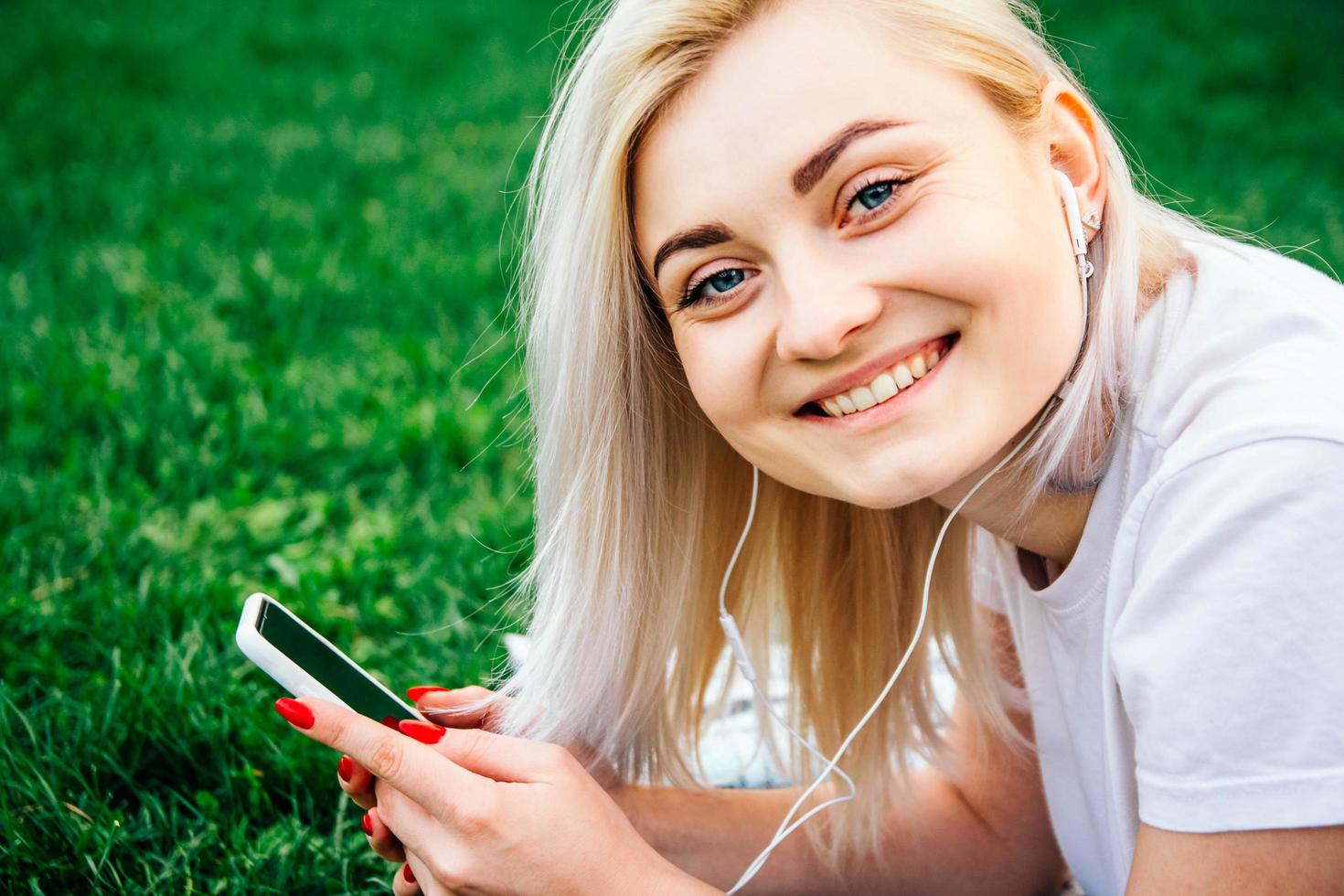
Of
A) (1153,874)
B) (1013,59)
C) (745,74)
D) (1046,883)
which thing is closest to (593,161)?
(745,74)

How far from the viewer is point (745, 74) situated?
151 centimetres

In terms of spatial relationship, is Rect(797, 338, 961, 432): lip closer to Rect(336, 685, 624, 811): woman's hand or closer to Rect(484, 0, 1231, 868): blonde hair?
Rect(484, 0, 1231, 868): blonde hair

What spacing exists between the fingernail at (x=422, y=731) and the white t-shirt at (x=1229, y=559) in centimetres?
92

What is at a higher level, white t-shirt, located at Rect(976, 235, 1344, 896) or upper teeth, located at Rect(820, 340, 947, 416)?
upper teeth, located at Rect(820, 340, 947, 416)

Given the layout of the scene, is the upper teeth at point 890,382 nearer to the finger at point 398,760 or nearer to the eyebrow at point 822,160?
the eyebrow at point 822,160

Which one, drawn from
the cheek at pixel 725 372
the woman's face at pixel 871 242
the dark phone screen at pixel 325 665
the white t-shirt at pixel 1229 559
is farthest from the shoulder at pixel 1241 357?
the dark phone screen at pixel 325 665

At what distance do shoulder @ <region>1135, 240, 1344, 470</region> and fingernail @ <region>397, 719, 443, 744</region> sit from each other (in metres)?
1.04

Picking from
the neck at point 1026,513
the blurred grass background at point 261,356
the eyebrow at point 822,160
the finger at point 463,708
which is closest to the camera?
the eyebrow at point 822,160

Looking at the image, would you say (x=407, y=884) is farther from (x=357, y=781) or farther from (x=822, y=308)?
(x=822, y=308)

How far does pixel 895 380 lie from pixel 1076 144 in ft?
1.43

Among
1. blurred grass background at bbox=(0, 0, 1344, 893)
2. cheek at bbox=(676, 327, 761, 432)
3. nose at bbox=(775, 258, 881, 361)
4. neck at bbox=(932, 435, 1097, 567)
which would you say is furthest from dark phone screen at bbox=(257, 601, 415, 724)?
neck at bbox=(932, 435, 1097, 567)

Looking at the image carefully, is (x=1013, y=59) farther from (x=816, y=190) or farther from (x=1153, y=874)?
(x=1153, y=874)

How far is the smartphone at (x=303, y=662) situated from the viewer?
63.5 inches

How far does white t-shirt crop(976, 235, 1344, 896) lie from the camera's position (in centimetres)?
128
